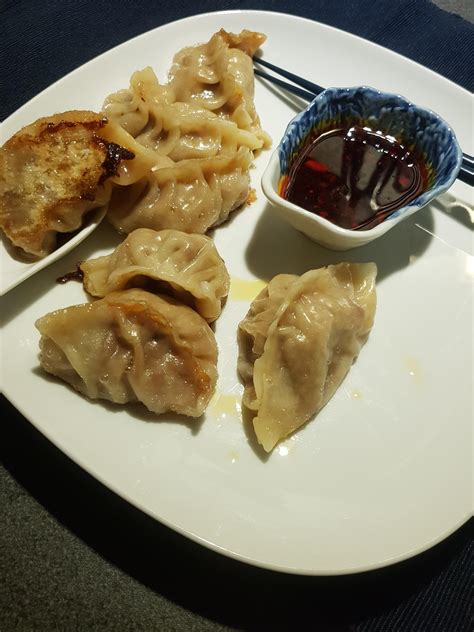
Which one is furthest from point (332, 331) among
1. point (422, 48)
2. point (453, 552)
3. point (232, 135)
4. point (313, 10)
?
point (313, 10)

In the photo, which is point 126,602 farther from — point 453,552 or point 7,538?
point 453,552

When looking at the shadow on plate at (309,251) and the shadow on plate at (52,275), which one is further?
the shadow on plate at (309,251)

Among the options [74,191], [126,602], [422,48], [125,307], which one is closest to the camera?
[126,602]

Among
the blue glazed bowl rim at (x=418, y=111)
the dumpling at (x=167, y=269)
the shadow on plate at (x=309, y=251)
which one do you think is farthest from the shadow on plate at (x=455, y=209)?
the dumpling at (x=167, y=269)

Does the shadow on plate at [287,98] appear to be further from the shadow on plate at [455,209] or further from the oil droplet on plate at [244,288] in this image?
the oil droplet on plate at [244,288]

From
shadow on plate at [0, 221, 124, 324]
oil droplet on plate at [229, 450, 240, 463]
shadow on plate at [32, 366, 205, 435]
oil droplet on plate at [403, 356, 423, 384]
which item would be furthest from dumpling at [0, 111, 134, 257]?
oil droplet on plate at [403, 356, 423, 384]

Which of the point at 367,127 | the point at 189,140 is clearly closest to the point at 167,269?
the point at 189,140

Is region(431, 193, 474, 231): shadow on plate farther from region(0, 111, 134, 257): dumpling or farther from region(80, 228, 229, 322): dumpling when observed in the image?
region(0, 111, 134, 257): dumpling
